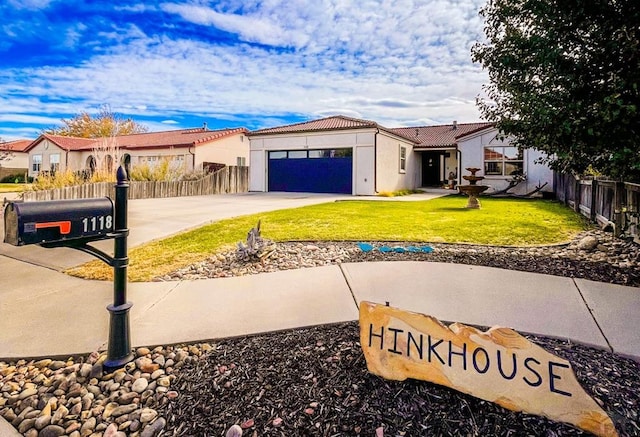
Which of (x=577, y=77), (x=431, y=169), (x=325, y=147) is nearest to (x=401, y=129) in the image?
(x=431, y=169)

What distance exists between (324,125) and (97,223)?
19277 mm

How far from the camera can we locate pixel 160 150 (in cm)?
2578

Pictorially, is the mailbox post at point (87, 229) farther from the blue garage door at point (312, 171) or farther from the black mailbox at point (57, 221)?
the blue garage door at point (312, 171)

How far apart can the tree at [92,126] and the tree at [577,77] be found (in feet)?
149

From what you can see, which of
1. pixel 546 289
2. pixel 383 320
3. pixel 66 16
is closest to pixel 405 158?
pixel 66 16

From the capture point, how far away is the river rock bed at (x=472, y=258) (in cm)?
450

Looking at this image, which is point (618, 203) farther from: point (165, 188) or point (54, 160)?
point (54, 160)

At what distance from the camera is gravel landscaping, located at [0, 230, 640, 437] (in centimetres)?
182

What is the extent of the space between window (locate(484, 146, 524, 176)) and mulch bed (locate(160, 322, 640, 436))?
19048 millimetres

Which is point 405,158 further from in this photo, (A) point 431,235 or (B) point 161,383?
(B) point 161,383

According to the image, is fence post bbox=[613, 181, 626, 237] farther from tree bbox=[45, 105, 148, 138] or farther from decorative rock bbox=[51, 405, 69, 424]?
tree bbox=[45, 105, 148, 138]

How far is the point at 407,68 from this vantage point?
37.7 ft

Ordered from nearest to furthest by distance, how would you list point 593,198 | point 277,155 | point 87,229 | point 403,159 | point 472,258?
point 87,229 < point 472,258 < point 593,198 < point 277,155 < point 403,159

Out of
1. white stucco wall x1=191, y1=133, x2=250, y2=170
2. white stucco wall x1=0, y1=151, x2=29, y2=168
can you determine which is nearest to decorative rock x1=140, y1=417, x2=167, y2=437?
white stucco wall x1=191, y1=133, x2=250, y2=170
